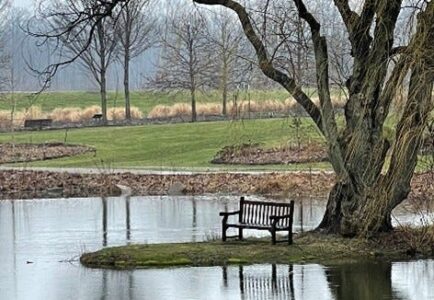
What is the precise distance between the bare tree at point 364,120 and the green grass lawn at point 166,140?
1854 cm

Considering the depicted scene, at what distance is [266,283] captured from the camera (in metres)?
15.8

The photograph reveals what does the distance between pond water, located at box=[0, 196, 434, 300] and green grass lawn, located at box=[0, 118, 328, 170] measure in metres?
16.0

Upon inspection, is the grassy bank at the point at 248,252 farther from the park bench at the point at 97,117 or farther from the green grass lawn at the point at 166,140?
the park bench at the point at 97,117

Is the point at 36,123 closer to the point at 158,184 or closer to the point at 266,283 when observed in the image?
the point at 158,184

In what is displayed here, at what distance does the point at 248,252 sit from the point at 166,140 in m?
33.3

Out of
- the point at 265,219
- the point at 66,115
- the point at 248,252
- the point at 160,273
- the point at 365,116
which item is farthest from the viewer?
the point at 66,115

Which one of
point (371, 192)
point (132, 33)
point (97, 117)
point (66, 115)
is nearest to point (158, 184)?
point (371, 192)

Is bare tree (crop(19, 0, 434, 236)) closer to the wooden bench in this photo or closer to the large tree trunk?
the large tree trunk

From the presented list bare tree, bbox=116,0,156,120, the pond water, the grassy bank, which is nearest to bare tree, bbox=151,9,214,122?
bare tree, bbox=116,0,156,120

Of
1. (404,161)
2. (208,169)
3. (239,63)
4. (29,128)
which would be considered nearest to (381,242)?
(404,161)

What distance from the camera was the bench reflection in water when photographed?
1474 centimetres

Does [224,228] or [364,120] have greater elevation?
[364,120]

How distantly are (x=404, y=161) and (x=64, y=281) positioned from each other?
683 cm

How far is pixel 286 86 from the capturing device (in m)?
20.3
